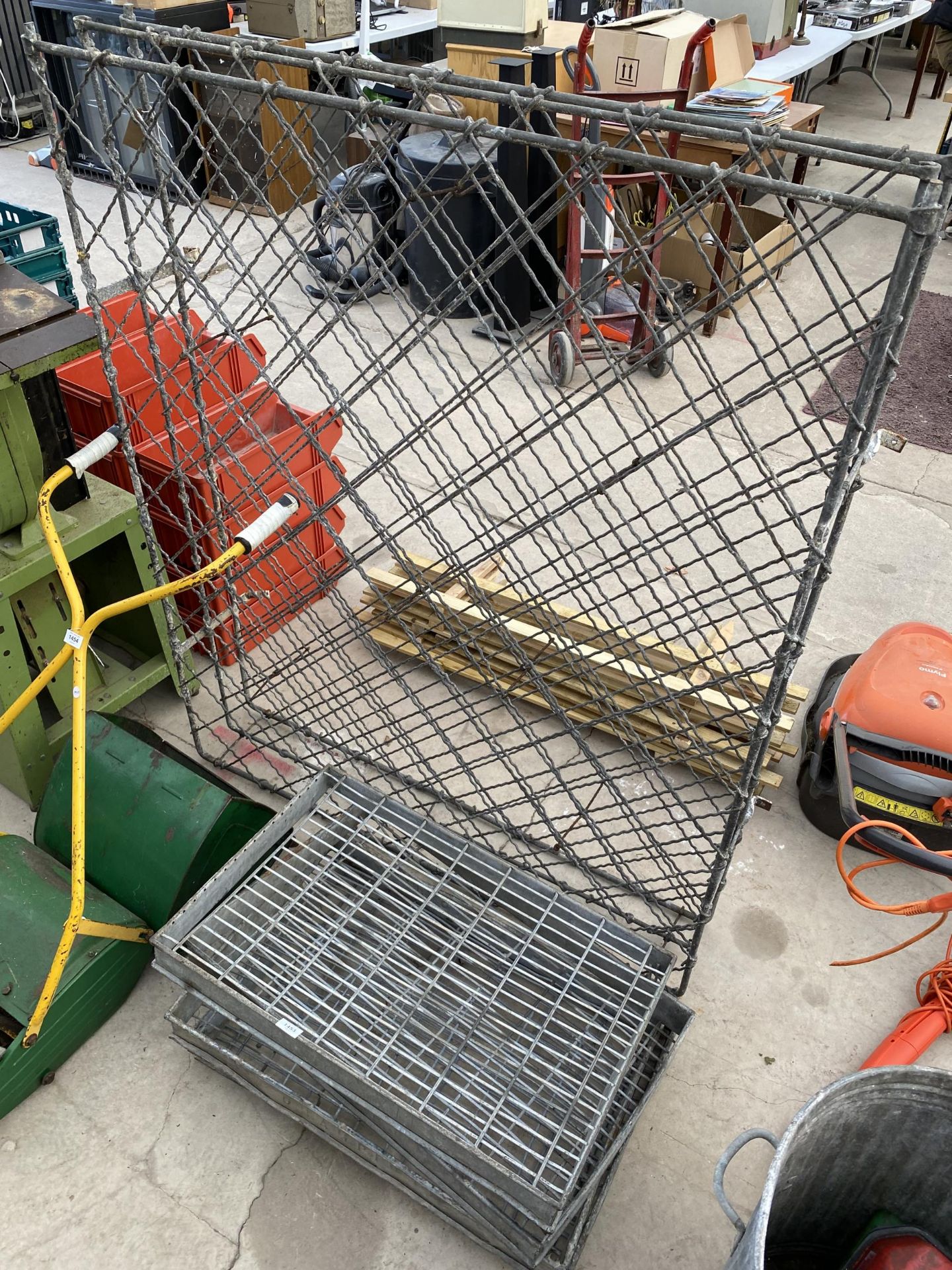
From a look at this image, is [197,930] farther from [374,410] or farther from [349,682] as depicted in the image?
[374,410]

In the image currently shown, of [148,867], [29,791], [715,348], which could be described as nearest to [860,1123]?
[148,867]

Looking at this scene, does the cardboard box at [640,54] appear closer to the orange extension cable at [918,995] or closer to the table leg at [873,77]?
the orange extension cable at [918,995]

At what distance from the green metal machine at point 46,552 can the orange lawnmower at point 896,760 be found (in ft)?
7.32

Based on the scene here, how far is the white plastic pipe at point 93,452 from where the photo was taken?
233 centimetres

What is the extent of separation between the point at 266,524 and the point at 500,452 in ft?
3.71

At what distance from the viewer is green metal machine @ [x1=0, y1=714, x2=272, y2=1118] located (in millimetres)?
2277

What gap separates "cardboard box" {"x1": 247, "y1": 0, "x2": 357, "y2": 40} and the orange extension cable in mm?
7350

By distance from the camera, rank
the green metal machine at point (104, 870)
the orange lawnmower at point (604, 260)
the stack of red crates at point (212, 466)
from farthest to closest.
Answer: the orange lawnmower at point (604, 260) → the stack of red crates at point (212, 466) → the green metal machine at point (104, 870)

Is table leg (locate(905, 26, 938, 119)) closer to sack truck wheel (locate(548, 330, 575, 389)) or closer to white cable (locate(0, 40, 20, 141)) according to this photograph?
sack truck wheel (locate(548, 330, 575, 389))

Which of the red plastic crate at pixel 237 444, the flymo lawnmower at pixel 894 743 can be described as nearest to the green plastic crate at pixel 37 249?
the red plastic crate at pixel 237 444

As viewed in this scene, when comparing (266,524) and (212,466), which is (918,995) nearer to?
(266,524)

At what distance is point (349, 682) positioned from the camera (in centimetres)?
344

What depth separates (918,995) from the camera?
266 centimetres

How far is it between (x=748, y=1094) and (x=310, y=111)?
107 inches
